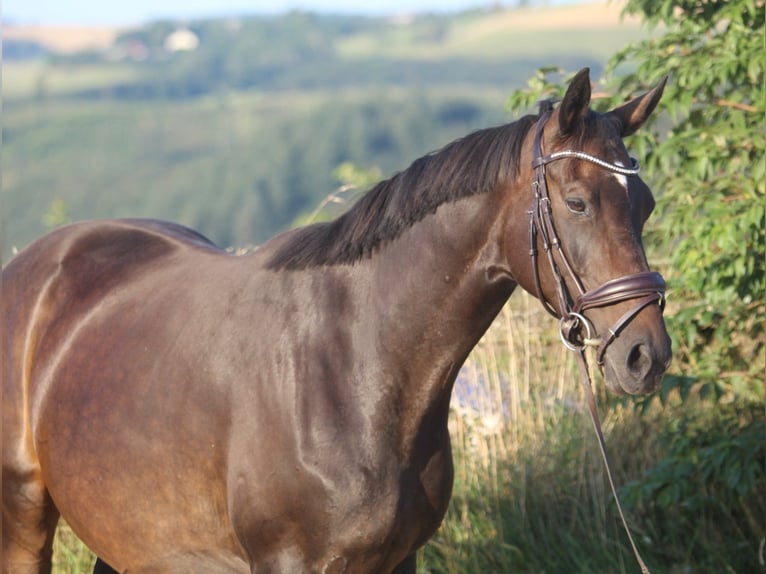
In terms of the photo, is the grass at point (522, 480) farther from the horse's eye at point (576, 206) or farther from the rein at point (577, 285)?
the horse's eye at point (576, 206)

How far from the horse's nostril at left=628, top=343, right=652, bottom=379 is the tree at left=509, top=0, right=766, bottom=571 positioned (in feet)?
6.01

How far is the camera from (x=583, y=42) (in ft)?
273

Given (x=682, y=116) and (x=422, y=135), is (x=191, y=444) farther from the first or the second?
(x=422, y=135)

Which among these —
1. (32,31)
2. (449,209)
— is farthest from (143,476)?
(32,31)

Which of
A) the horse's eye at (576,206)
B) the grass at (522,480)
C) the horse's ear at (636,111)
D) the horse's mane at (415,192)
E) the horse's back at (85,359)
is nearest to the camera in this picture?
the horse's eye at (576,206)

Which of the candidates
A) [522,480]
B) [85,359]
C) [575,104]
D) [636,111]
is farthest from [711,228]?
[85,359]

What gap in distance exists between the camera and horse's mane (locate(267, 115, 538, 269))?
9.73 feet

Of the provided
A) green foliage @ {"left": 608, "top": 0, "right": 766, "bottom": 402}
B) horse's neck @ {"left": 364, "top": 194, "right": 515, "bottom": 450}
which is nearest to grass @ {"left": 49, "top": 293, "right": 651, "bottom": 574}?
green foliage @ {"left": 608, "top": 0, "right": 766, "bottom": 402}

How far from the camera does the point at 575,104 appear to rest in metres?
2.82

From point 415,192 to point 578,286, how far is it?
54cm

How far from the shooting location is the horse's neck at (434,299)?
3.00m

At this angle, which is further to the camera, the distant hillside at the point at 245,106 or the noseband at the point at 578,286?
the distant hillside at the point at 245,106

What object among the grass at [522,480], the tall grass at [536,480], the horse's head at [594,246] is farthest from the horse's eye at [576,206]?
the grass at [522,480]

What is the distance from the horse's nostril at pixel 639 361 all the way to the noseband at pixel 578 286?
0.06 m
